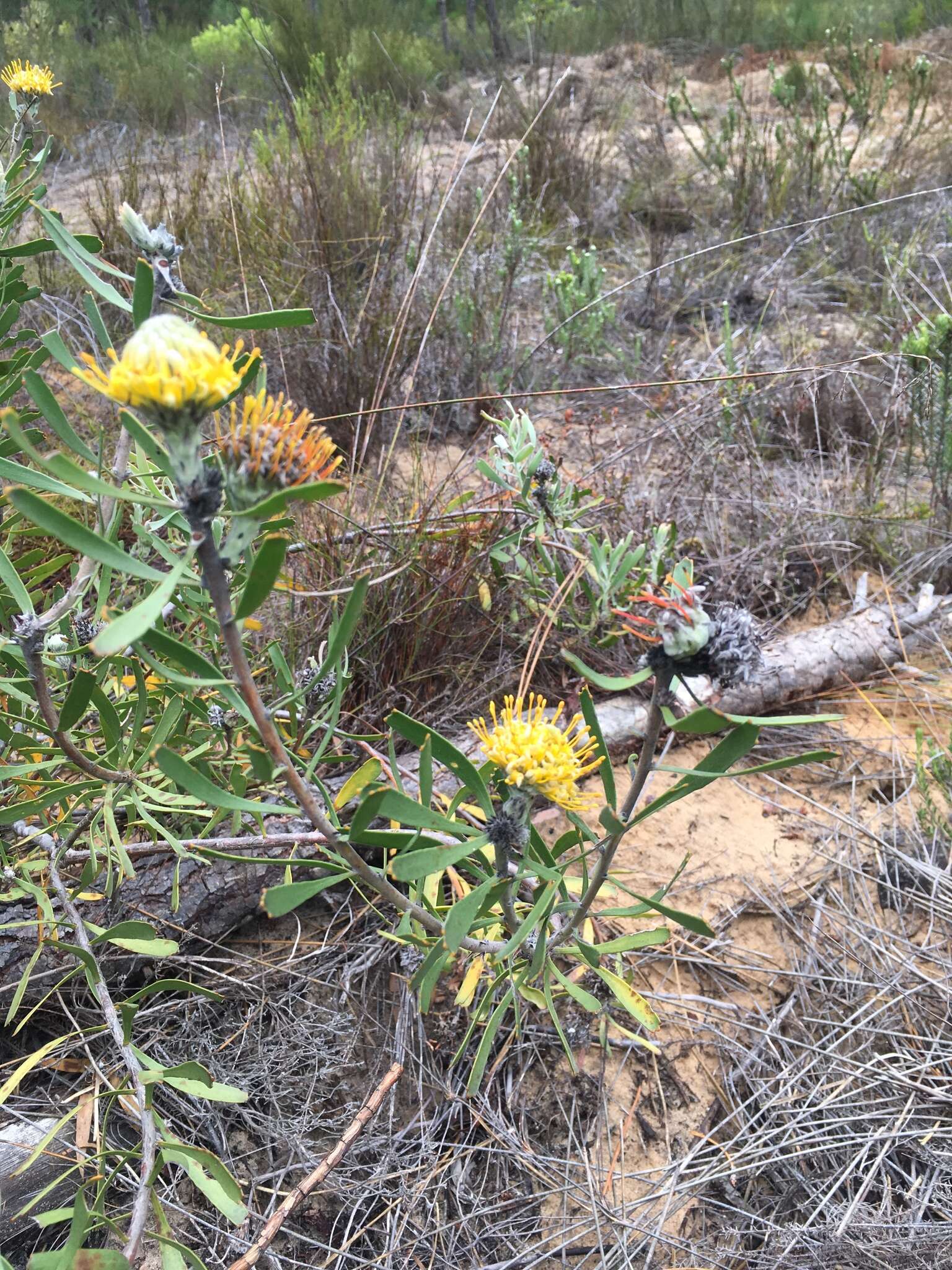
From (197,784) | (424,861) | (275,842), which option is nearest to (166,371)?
(197,784)

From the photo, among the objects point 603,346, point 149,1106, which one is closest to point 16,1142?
point 149,1106

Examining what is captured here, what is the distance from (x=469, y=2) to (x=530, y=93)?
740cm

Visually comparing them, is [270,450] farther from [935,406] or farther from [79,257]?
[935,406]

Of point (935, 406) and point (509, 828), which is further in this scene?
point (935, 406)

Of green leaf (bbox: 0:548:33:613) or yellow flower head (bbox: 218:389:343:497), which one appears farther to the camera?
green leaf (bbox: 0:548:33:613)

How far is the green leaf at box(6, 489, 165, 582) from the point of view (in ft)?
1.70

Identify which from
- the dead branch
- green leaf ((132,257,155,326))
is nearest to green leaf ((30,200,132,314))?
green leaf ((132,257,155,326))

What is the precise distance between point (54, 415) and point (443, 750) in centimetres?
44

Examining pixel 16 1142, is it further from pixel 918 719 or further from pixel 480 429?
pixel 480 429

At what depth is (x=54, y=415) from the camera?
67 centimetres

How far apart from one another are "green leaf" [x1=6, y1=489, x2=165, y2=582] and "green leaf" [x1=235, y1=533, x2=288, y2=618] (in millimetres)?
75

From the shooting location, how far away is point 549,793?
3.08ft

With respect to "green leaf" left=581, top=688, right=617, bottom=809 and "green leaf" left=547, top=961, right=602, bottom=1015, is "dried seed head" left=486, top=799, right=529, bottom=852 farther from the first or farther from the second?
"green leaf" left=547, top=961, right=602, bottom=1015

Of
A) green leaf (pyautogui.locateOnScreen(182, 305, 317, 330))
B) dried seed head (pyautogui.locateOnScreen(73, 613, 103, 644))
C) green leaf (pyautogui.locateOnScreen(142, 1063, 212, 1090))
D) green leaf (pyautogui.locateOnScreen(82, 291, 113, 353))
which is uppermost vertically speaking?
green leaf (pyautogui.locateOnScreen(182, 305, 317, 330))
